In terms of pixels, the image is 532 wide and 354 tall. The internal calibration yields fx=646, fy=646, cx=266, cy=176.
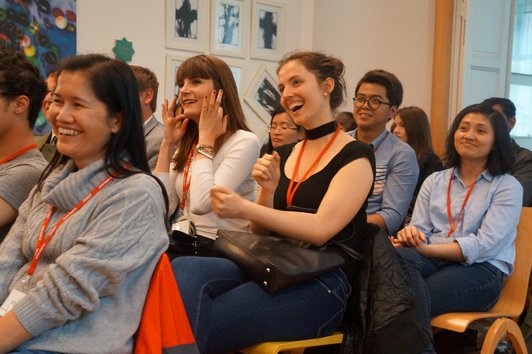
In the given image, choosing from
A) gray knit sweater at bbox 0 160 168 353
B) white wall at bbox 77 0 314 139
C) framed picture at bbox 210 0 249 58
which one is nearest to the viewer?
gray knit sweater at bbox 0 160 168 353

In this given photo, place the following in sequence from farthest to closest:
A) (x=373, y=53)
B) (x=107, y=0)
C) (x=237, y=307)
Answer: (x=373, y=53)
(x=107, y=0)
(x=237, y=307)

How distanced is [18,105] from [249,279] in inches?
38.3

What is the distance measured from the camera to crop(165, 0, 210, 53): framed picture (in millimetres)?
5535

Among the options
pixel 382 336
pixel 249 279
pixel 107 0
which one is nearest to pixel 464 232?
pixel 382 336

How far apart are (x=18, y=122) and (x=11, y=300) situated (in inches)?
30.0

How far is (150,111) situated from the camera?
3.40m

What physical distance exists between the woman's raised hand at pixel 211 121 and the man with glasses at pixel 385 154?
0.91 meters

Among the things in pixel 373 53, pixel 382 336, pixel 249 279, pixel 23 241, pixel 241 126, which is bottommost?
pixel 382 336

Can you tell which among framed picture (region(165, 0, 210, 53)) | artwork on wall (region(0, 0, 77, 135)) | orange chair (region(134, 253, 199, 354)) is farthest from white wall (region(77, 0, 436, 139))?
orange chair (region(134, 253, 199, 354))

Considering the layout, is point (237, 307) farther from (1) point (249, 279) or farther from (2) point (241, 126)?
(2) point (241, 126)

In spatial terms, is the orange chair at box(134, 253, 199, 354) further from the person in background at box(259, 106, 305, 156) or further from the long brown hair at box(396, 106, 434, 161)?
the long brown hair at box(396, 106, 434, 161)

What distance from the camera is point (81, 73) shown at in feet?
5.45

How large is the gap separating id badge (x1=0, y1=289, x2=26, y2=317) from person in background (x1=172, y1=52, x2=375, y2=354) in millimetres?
486

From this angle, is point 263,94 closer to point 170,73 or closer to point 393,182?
point 170,73
